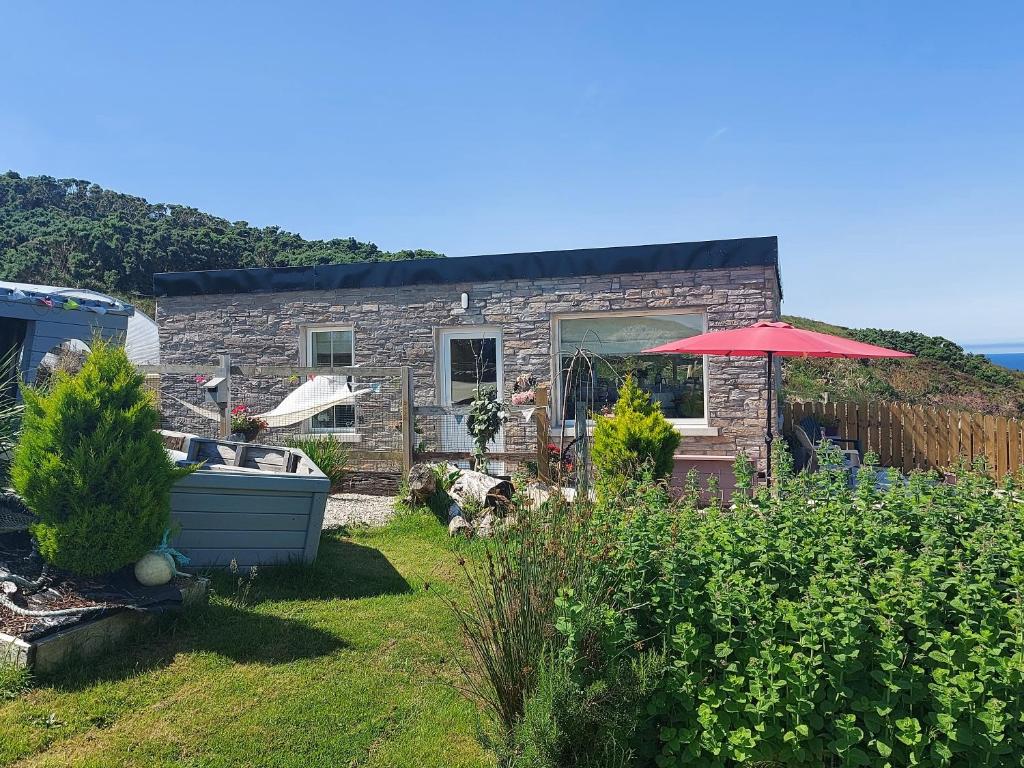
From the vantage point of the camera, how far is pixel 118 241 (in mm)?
27250

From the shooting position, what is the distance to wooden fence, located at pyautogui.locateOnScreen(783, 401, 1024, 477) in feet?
29.9

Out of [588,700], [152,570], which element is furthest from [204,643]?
[588,700]

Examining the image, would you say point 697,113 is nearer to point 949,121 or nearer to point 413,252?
point 949,121

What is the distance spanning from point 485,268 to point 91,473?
619cm

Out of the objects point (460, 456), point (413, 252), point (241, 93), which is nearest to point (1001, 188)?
point (460, 456)

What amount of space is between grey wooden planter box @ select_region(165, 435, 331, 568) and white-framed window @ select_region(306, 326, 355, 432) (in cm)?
486

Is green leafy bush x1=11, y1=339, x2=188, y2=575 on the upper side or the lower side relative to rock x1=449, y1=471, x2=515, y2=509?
upper

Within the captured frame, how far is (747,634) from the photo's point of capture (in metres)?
2.27

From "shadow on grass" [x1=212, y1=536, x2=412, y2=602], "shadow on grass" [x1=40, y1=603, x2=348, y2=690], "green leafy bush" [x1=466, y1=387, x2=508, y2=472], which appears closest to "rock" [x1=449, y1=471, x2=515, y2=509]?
"green leafy bush" [x1=466, y1=387, x2=508, y2=472]

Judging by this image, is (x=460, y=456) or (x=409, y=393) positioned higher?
(x=409, y=393)

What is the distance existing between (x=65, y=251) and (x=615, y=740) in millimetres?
31066

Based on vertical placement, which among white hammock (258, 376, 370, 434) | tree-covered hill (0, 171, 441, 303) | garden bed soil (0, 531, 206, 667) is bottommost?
garden bed soil (0, 531, 206, 667)

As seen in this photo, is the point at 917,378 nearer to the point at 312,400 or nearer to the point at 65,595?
the point at 312,400

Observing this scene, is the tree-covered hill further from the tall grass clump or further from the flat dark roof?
the tall grass clump
